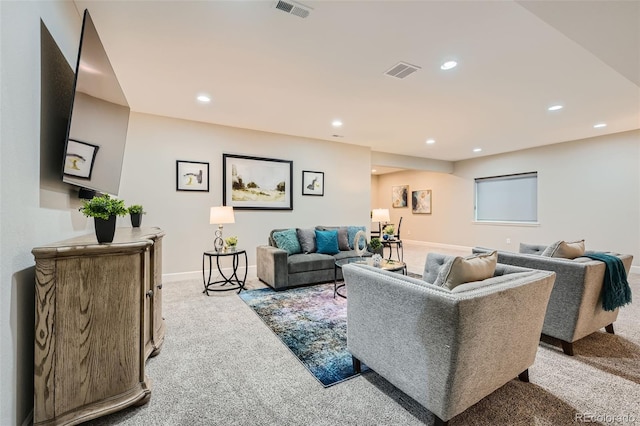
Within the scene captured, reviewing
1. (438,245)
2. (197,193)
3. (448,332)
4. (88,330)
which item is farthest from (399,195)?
(88,330)

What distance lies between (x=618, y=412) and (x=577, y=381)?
0.97 ft

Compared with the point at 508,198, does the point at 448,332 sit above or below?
below

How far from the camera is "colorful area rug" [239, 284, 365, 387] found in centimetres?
205

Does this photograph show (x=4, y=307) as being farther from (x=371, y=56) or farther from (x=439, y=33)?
(x=439, y=33)

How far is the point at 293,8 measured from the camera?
6.53 ft

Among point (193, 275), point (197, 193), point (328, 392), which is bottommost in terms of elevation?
point (328, 392)

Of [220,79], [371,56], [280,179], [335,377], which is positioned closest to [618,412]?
[335,377]

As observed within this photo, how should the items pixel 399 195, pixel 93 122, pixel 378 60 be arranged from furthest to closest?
pixel 399 195
pixel 378 60
pixel 93 122

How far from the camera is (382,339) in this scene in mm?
1665

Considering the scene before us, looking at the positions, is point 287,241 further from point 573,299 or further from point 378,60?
point 573,299

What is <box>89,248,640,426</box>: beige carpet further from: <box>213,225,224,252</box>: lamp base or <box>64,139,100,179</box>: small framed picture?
<box>213,225,224,252</box>: lamp base

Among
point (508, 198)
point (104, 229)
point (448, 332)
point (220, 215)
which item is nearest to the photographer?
point (448, 332)

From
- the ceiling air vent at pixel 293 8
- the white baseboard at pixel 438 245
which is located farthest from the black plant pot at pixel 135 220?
the white baseboard at pixel 438 245

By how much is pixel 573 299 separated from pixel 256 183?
14.2 ft
